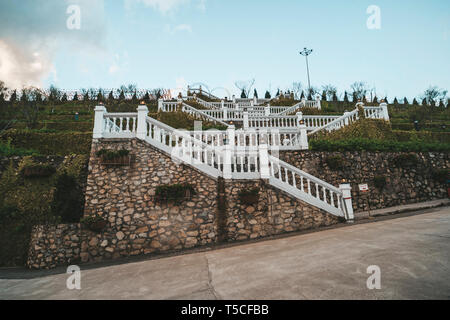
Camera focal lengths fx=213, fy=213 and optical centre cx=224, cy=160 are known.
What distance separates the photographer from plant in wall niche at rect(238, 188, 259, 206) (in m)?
7.04

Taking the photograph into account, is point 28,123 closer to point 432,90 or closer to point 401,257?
point 401,257

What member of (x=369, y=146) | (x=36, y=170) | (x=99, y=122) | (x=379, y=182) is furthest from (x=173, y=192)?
(x=369, y=146)

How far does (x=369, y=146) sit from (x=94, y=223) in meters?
11.9

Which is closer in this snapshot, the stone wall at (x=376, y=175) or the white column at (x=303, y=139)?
the stone wall at (x=376, y=175)

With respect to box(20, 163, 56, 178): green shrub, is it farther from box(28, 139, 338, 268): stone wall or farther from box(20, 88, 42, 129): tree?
box(20, 88, 42, 129): tree

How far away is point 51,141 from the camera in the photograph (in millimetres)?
12250

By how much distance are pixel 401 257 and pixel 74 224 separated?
8.62m

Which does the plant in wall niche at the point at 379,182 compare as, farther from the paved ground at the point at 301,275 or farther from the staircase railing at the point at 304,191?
the paved ground at the point at 301,275

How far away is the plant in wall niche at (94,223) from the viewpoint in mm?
6773

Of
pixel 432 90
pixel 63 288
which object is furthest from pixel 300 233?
pixel 432 90

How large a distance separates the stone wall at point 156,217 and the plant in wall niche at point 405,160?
5397 millimetres

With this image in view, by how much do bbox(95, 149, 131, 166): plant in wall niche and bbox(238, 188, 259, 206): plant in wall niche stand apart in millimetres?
4231

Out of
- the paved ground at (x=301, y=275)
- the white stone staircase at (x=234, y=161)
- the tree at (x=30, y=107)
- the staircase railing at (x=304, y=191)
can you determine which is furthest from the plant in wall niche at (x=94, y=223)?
the tree at (x=30, y=107)
